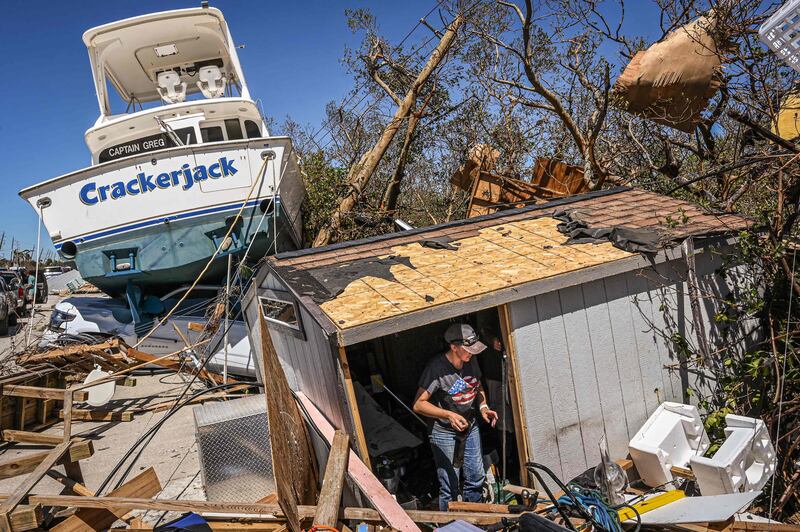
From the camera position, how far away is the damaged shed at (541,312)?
474 centimetres

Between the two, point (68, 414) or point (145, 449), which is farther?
point (145, 449)

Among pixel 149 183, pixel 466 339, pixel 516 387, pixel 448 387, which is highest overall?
pixel 149 183

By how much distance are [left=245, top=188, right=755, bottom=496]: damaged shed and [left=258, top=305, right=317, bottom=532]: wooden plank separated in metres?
0.38

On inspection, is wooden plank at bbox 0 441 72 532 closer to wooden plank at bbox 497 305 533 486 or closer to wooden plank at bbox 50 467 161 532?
wooden plank at bbox 50 467 161 532

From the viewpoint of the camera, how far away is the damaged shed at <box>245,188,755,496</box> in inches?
187

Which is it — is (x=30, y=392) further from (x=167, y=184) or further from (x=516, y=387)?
(x=516, y=387)

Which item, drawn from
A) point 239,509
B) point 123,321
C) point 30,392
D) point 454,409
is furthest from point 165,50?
point 454,409

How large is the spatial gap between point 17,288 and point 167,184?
15.2 metres

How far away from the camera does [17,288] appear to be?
21.4 metres

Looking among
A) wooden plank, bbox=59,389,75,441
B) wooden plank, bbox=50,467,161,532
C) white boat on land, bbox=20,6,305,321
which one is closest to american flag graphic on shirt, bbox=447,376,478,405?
wooden plank, bbox=50,467,161,532

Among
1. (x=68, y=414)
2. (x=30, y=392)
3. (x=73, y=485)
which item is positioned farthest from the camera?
(x=30, y=392)

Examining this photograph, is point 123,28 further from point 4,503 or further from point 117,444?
point 4,503

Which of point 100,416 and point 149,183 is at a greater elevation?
point 149,183

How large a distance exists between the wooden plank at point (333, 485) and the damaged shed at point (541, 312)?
0.50 feet
